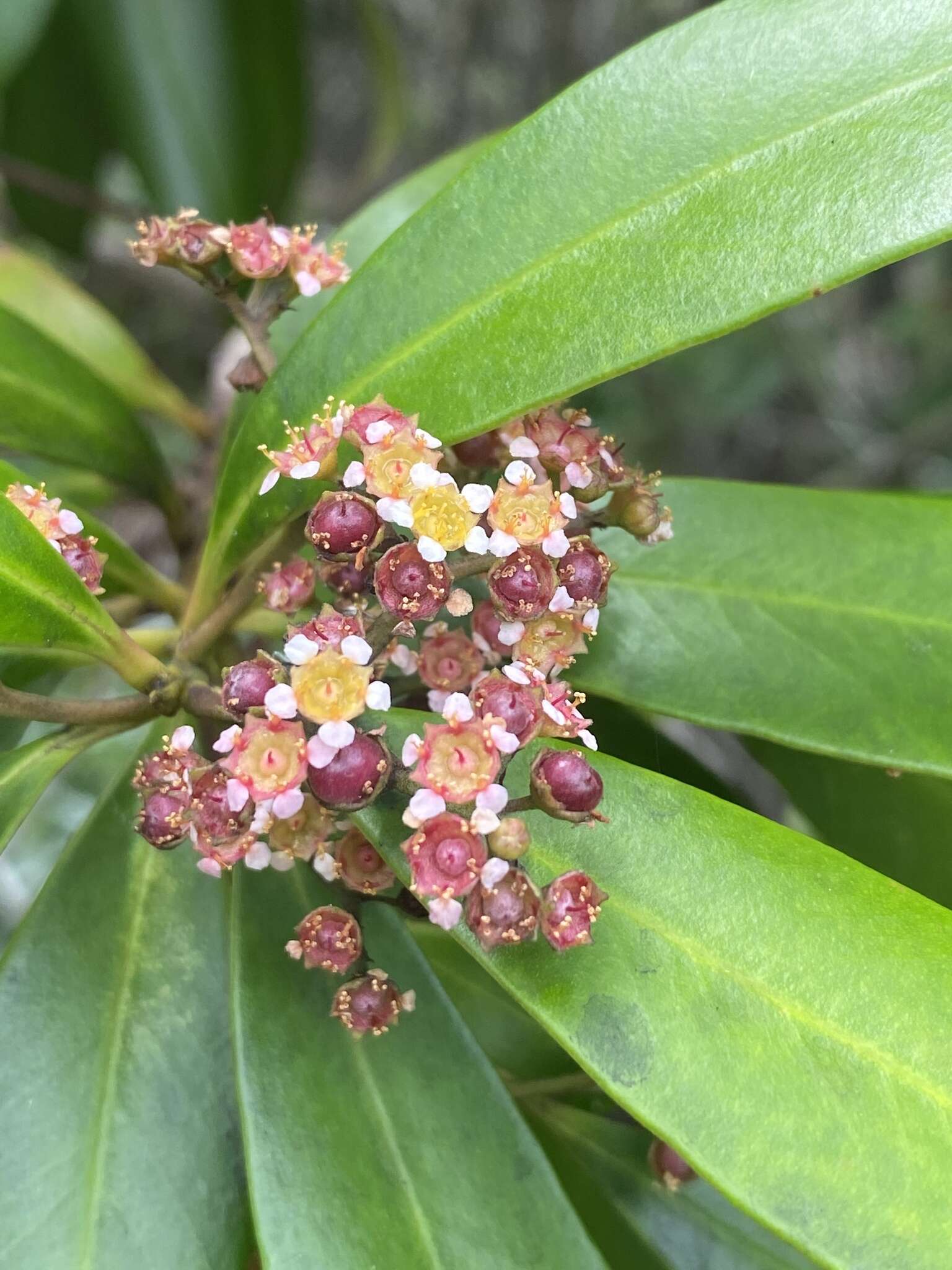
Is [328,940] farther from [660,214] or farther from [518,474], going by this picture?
[660,214]

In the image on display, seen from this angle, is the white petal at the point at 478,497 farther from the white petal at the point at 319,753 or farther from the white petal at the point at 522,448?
the white petal at the point at 319,753

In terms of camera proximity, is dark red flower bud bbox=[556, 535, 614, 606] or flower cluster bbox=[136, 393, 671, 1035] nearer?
flower cluster bbox=[136, 393, 671, 1035]

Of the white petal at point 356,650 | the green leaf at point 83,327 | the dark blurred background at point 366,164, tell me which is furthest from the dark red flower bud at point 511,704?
the dark blurred background at point 366,164

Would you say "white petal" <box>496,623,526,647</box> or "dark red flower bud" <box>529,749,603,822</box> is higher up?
"white petal" <box>496,623,526,647</box>

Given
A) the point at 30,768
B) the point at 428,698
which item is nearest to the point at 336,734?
the point at 428,698

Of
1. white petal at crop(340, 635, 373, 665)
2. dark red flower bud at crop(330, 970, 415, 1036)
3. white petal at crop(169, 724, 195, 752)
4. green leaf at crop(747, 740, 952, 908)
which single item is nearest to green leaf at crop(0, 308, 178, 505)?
white petal at crop(169, 724, 195, 752)

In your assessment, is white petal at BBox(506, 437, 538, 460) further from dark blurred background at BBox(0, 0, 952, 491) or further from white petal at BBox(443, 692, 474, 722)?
dark blurred background at BBox(0, 0, 952, 491)
